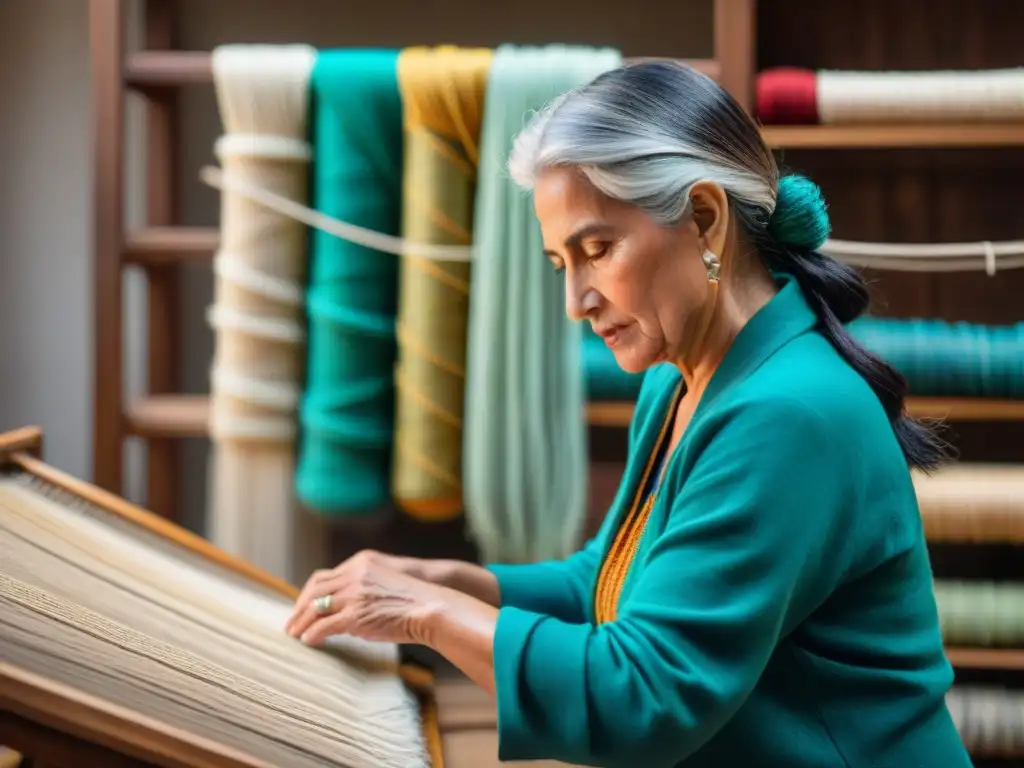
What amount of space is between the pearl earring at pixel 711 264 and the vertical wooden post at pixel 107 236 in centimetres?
127

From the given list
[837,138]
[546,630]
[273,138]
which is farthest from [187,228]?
[546,630]

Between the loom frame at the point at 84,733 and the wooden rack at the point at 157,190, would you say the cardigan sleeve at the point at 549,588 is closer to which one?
the loom frame at the point at 84,733

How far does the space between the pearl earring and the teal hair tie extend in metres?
0.09

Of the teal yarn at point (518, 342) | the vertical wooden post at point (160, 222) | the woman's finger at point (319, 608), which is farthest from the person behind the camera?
the vertical wooden post at point (160, 222)

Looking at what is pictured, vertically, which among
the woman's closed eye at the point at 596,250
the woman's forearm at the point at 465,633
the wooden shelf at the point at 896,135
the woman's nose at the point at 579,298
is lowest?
the woman's forearm at the point at 465,633

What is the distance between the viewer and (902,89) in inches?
69.7

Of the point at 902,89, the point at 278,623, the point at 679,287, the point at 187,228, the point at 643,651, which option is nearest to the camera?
the point at 643,651

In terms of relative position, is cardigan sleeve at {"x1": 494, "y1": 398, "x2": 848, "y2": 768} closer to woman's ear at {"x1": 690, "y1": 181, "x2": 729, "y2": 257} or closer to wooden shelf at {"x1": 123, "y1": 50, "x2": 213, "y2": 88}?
woman's ear at {"x1": 690, "y1": 181, "x2": 729, "y2": 257}

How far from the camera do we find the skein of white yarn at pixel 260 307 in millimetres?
1813

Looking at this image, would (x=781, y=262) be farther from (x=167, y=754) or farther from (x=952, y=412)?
(x=952, y=412)

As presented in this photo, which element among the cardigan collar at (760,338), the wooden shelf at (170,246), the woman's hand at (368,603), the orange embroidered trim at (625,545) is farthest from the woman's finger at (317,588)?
the wooden shelf at (170,246)

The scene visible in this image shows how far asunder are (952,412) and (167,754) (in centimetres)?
145

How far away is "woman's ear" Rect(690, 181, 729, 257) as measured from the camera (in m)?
0.89

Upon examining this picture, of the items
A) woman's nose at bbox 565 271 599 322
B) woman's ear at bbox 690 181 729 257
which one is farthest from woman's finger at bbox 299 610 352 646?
woman's ear at bbox 690 181 729 257
